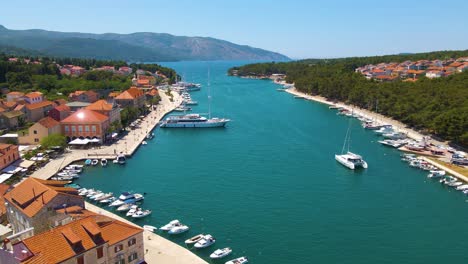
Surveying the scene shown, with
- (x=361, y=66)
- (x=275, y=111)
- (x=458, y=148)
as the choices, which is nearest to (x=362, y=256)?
(x=458, y=148)

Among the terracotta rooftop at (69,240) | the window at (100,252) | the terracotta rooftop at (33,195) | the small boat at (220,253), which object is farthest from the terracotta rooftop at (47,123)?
the window at (100,252)

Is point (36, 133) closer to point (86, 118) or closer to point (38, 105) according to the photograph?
point (86, 118)

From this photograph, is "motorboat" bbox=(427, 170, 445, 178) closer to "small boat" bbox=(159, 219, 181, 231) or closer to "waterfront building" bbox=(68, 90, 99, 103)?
"small boat" bbox=(159, 219, 181, 231)

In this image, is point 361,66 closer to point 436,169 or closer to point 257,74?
point 257,74

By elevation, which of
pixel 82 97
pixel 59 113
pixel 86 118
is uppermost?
pixel 82 97

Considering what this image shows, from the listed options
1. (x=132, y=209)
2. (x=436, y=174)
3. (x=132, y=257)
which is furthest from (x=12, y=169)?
(x=436, y=174)

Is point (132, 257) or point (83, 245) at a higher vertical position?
point (83, 245)

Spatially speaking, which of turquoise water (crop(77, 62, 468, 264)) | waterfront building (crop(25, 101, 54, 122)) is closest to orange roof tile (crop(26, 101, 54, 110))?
waterfront building (crop(25, 101, 54, 122))
